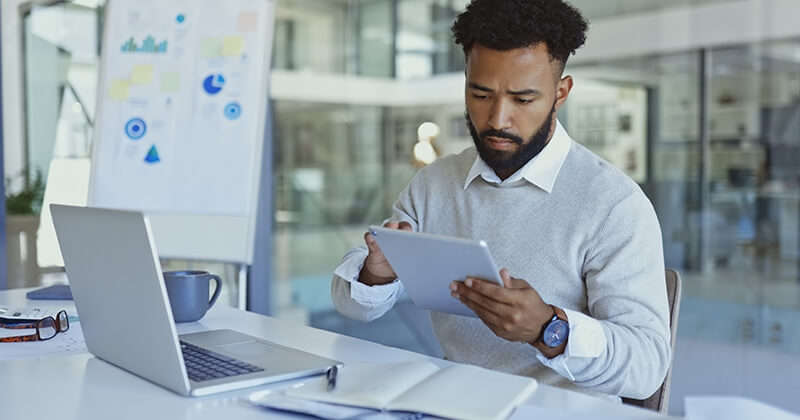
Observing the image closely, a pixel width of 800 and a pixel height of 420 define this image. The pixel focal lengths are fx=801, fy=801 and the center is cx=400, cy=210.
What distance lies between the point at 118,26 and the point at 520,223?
6.33ft

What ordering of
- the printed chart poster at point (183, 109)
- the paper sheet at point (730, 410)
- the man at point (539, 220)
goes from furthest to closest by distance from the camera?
the printed chart poster at point (183, 109) < the man at point (539, 220) < the paper sheet at point (730, 410)

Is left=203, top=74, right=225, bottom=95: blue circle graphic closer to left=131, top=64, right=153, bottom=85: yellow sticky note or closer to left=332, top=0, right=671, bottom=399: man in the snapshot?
left=131, top=64, right=153, bottom=85: yellow sticky note

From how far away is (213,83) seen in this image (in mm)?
2766

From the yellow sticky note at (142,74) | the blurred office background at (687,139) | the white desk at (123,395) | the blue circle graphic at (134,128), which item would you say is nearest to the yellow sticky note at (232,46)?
the yellow sticky note at (142,74)

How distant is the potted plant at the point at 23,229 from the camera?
322 centimetres

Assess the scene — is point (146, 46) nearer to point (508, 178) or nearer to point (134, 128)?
point (134, 128)

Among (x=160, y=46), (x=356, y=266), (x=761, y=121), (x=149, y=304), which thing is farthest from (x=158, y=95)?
(x=761, y=121)

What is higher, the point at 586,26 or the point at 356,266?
the point at 586,26

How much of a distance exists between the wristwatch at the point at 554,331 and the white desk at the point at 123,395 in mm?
160

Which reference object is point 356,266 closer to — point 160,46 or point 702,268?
point 160,46

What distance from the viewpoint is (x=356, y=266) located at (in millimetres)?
1538

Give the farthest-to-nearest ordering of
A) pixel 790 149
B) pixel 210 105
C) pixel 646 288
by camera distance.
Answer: pixel 790 149
pixel 210 105
pixel 646 288

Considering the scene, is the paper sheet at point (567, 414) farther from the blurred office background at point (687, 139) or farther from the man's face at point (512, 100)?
the blurred office background at point (687, 139)

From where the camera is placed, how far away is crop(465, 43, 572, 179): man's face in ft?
4.90
